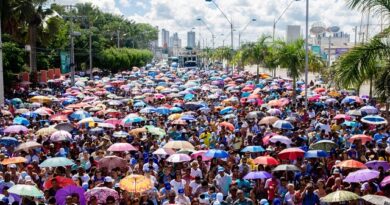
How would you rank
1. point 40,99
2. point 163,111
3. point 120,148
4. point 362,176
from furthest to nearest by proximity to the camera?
point 40,99
point 163,111
point 120,148
point 362,176

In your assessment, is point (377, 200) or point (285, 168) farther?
point (285, 168)

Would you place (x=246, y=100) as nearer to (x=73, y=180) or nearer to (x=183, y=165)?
(x=183, y=165)

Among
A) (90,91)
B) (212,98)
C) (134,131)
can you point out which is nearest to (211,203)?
(134,131)

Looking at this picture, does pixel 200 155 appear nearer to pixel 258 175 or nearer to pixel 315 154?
pixel 258 175

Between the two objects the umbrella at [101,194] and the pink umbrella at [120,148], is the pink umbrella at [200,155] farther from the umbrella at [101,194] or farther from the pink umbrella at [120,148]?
the umbrella at [101,194]

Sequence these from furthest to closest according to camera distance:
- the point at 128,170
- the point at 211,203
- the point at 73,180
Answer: the point at 128,170
the point at 73,180
the point at 211,203

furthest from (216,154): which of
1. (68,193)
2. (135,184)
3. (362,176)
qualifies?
(68,193)

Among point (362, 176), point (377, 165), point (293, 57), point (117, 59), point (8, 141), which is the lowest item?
point (8, 141)
